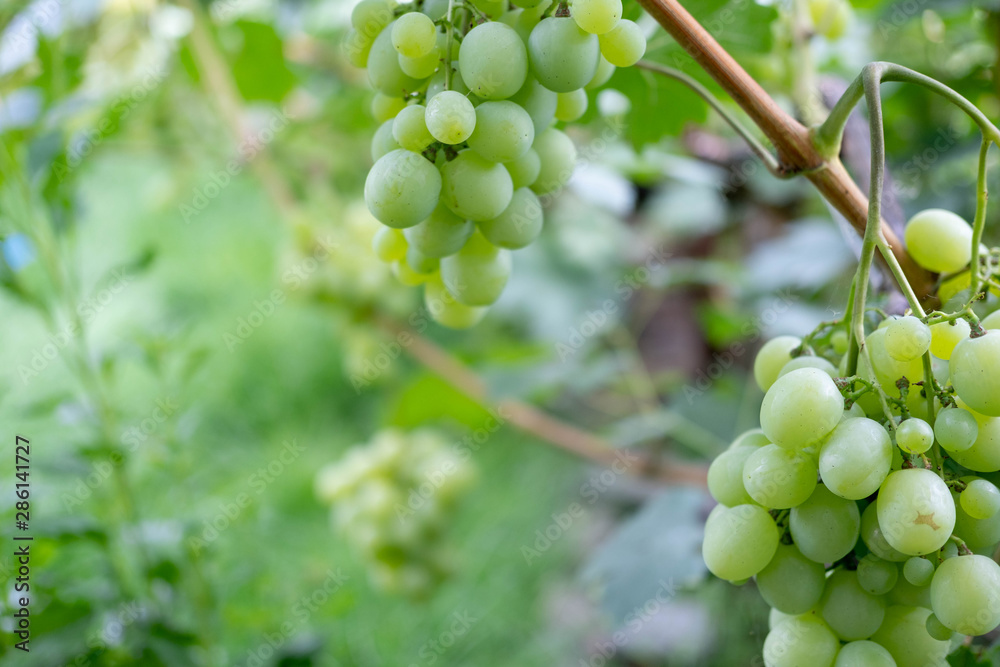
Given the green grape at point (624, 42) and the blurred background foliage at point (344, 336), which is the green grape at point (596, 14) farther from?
the blurred background foliage at point (344, 336)

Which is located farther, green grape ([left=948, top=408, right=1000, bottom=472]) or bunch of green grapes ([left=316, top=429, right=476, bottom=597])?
bunch of green grapes ([left=316, top=429, right=476, bottom=597])

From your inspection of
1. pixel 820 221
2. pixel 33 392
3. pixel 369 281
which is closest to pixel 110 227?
pixel 33 392

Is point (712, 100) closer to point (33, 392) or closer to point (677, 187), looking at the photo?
point (677, 187)

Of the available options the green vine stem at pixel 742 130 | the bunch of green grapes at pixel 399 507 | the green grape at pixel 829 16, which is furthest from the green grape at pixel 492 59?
the bunch of green grapes at pixel 399 507

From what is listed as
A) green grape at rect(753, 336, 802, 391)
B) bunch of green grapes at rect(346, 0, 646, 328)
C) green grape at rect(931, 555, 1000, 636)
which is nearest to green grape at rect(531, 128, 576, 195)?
bunch of green grapes at rect(346, 0, 646, 328)

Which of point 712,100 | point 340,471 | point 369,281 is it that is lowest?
point 340,471

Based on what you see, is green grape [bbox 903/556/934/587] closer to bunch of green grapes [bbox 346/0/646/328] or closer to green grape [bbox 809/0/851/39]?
bunch of green grapes [bbox 346/0/646/328]
